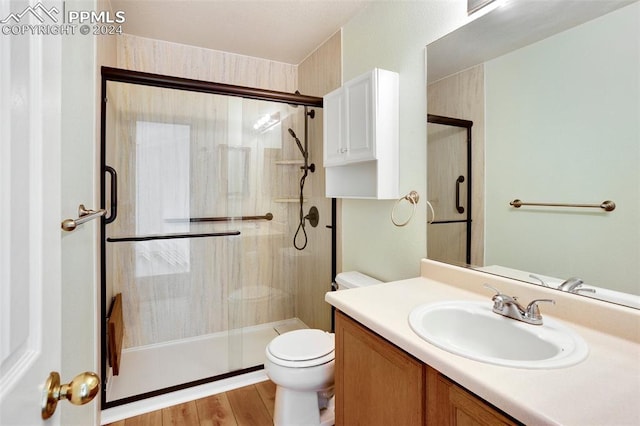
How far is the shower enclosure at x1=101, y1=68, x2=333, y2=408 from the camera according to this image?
215 centimetres

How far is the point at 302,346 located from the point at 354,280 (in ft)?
1.75

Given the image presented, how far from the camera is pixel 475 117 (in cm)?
141

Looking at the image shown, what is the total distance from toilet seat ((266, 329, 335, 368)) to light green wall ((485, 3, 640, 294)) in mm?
939

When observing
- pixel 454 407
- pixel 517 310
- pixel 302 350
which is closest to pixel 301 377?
pixel 302 350

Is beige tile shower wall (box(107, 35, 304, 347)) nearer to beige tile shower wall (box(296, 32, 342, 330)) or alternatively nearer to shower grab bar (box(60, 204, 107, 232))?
beige tile shower wall (box(296, 32, 342, 330))

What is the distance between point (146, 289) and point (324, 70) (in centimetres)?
221

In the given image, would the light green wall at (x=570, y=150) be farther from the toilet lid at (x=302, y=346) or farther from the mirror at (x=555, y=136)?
the toilet lid at (x=302, y=346)

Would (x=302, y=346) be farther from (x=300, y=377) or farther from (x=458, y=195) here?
(x=458, y=195)

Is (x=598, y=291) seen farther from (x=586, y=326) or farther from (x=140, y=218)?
(x=140, y=218)

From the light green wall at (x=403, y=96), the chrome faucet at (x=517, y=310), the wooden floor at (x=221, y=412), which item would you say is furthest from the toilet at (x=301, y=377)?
the chrome faucet at (x=517, y=310)

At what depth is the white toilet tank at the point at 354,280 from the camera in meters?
1.95

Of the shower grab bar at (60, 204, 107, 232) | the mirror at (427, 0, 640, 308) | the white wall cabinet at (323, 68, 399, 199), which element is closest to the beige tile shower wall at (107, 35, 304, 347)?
the white wall cabinet at (323, 68, 399, 199)

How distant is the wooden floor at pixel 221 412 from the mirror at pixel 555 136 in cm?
150

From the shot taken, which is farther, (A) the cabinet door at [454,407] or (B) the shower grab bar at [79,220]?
(B) the shower grab bar at [79,220]
